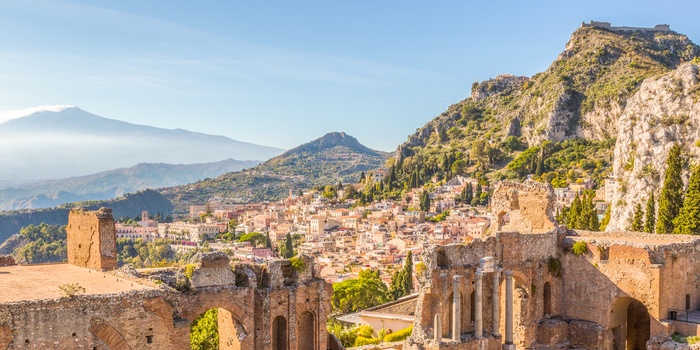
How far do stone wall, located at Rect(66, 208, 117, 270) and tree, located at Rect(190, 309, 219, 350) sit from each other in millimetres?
5369

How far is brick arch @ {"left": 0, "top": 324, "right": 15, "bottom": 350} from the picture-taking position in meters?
13.0

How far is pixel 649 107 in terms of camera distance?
59.2 metres

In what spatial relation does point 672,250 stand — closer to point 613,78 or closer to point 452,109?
point 613,78

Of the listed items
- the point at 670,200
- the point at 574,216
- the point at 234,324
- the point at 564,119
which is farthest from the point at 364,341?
the point at 564,119

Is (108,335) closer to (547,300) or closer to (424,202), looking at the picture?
(547,300)

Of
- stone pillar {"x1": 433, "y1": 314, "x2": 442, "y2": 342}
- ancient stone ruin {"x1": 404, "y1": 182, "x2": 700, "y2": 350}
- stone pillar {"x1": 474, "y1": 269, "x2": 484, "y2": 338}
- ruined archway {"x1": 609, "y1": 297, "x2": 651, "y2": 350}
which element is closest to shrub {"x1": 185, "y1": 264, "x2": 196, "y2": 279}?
ancient stone ruin {"x1": 404, "y1": 182, "x2": 700, "y2": 350}

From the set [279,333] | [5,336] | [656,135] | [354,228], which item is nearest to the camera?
[5,336]

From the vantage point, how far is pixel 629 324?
1195 inches

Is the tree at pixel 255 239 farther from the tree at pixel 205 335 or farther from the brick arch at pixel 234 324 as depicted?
the brick arch at pixel 234 324

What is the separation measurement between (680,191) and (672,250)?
15.3 m

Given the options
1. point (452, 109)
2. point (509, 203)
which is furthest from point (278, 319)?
point (452, 109)

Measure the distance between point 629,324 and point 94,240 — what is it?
23580mm

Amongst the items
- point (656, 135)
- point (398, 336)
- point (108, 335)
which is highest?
point (656, 135)

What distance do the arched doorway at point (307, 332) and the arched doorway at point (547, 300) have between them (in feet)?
39.0
